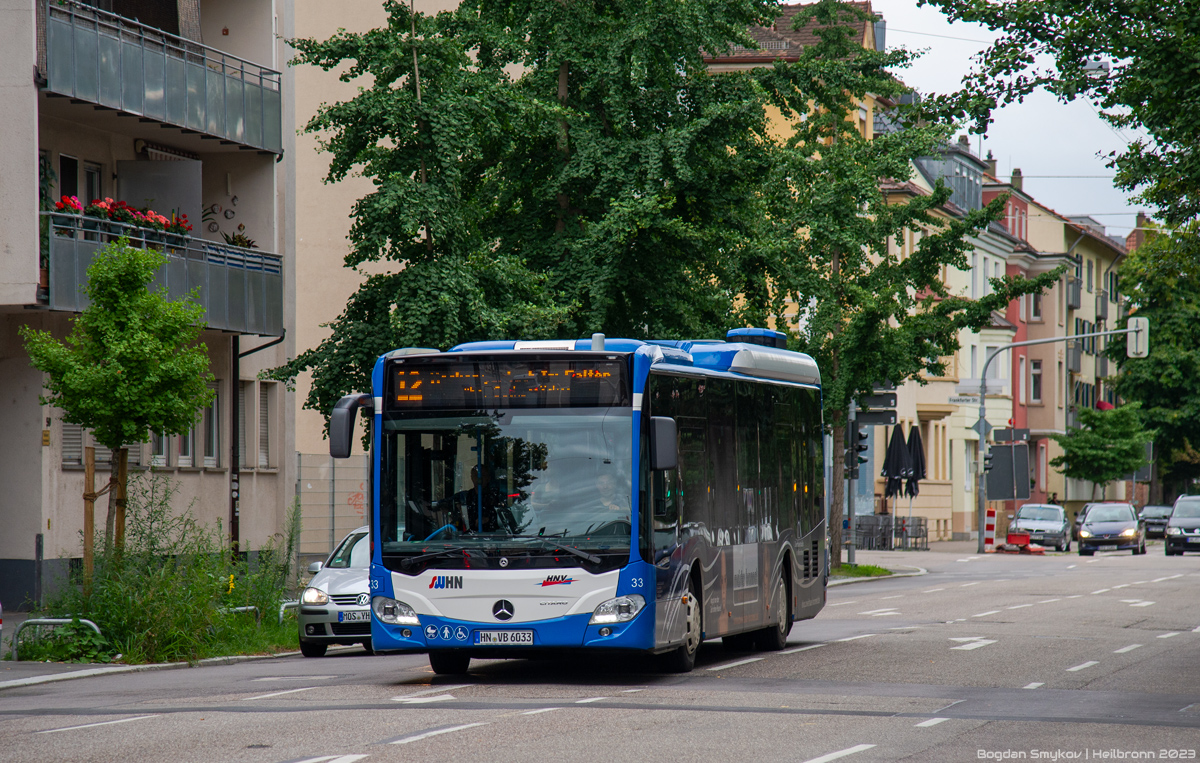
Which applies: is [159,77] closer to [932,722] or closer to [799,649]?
[799,649]

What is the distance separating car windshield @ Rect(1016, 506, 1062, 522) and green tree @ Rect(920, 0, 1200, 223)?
127ft

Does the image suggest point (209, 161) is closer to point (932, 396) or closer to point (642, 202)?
point (642, 202)

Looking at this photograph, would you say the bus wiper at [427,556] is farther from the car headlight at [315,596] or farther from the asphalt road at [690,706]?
the car headlight at [315,596]

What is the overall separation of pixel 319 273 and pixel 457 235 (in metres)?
21.3

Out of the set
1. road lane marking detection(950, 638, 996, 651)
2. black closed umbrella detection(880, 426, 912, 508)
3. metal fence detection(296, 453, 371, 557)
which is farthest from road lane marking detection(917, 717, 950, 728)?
black closed umbrella detection(880, 426, 912, 508)

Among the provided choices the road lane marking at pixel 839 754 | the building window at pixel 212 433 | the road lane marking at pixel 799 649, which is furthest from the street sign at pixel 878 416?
the road lane marking at pixel 839 754

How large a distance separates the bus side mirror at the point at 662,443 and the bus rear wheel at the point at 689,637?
64.2 inches

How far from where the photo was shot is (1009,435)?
2213 inches

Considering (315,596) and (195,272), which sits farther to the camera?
(195,272)

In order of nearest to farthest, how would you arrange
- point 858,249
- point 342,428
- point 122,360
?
1. point 342,428
2. point 122,360
3. point 858,249

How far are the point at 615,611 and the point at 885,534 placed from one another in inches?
1782

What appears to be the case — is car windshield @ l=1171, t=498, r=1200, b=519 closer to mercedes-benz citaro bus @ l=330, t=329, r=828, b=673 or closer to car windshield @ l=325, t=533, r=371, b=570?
car windshield @ l=325, t=533, r=371, b=570

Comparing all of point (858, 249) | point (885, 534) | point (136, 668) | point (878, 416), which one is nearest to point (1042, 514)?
point (885, 534)

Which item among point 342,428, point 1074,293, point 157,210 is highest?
point 1074,293
